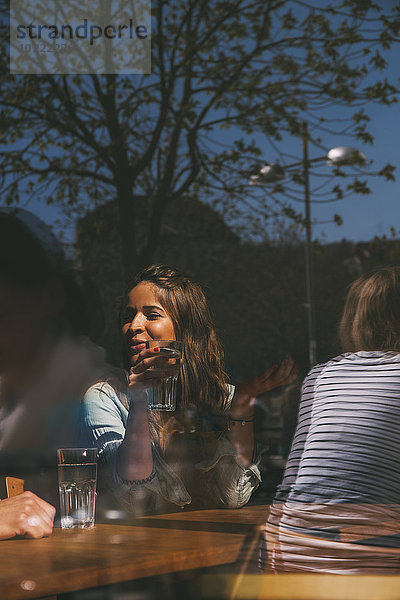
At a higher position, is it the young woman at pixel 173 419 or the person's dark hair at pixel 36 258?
the person's dark hair at pixel 36 258

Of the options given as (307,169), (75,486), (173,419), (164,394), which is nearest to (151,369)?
(164,394)

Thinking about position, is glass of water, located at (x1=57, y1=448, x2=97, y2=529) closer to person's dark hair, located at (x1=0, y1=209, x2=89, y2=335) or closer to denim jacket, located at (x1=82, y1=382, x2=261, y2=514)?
denim jacket, located at (x1=82, y1=382, x2=261, y2=514)


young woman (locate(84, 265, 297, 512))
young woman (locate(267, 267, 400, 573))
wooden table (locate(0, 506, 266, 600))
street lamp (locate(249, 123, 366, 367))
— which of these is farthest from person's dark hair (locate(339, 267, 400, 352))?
street lamp (locate(249, 123, 366, 367))

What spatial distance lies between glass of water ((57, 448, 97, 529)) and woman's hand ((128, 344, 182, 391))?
0.18 meters

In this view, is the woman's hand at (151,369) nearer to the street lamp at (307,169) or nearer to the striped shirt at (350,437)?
the striped shirt at (350,437)

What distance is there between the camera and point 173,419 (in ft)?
6.78

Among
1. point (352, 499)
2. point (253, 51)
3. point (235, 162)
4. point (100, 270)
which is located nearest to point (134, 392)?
point (352, 499)

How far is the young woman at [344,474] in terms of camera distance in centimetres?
145

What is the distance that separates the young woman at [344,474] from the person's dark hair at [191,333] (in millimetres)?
574

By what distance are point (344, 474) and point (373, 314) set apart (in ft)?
1.54

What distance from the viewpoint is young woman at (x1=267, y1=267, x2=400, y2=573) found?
1.45 metres

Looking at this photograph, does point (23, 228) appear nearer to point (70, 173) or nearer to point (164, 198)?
point (70, 173)

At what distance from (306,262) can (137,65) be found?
1.42 meters

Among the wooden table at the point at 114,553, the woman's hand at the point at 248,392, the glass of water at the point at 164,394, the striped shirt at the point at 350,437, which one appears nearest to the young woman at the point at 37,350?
the woman's hand at the point at 248,392
